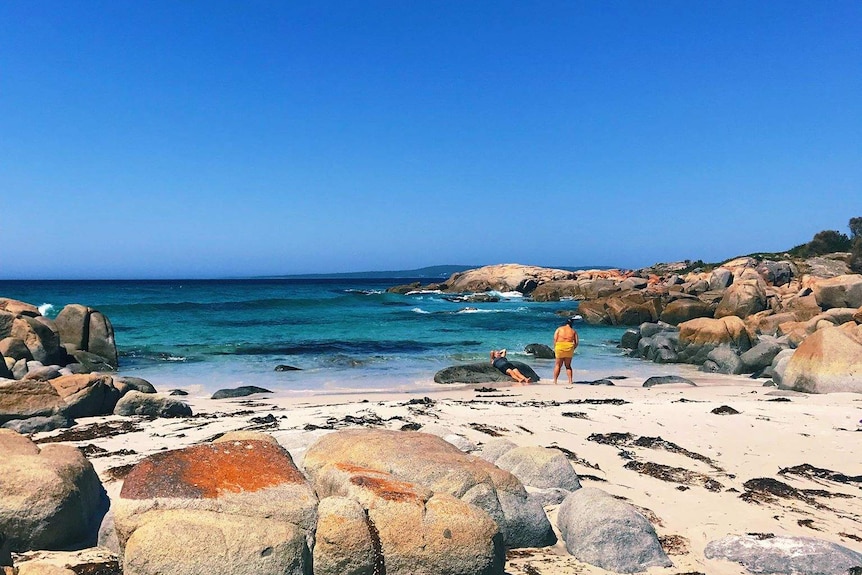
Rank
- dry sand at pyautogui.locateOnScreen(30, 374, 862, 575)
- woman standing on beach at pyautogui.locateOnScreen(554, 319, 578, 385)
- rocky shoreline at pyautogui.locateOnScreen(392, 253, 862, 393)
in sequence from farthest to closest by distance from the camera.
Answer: woman standing on beach at pyautogui.locateOnScreen(554, 319, 578, 385)
rocky shoreline at pyautogui.locateOnScreen(392, 253, 862, 393)
dry sand at pyautogui.locateOnScreen(30, 374, 862, 575)

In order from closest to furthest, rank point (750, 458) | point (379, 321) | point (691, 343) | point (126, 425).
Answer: point (750, 458), point (126, 425), point (691, 343), point (379, 321)

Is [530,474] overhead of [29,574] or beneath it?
beneath

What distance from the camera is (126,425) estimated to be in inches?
317

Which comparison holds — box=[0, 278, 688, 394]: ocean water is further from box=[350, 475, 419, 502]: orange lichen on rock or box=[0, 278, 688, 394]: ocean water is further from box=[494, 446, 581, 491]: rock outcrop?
box=[350, 475, 419, 502]: orange lichen on rock

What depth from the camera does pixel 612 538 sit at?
4148 millimetres

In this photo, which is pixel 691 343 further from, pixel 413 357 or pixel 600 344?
pixel 413 357

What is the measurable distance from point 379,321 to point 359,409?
26128 mm

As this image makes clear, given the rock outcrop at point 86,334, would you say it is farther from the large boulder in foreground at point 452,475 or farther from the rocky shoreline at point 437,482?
the large boulder in foreground at point 452,475

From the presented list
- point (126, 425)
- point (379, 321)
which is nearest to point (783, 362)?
point (126, 425)

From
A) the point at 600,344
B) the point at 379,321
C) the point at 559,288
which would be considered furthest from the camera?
the point at 559,288

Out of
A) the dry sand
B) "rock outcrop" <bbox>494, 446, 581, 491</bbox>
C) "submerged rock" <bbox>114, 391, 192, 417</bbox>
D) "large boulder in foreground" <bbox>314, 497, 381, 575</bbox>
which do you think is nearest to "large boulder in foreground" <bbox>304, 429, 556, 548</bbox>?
the dry sand

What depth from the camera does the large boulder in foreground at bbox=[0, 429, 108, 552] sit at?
377 cm

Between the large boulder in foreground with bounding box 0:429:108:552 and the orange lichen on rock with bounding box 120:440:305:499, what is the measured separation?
69 cm

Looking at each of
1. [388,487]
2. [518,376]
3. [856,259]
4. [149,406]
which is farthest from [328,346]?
[856,259]
